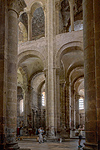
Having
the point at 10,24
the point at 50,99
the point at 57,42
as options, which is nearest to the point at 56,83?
the point at 50,99

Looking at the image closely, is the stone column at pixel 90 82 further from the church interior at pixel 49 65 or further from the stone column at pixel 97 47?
the stone column at pixel 97 47

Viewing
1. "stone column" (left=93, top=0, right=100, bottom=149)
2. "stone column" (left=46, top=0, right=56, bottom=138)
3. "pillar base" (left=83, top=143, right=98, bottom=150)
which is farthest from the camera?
"stone column" (left=46, top=0, right=56, bottom=138)

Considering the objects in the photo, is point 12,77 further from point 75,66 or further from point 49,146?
point 75,66

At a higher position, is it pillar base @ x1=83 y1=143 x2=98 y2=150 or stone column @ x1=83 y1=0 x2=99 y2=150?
stone column @ x1=83 y1=0 x2=99 y2=150

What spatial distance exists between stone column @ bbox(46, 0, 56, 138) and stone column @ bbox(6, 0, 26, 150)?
28.6ft

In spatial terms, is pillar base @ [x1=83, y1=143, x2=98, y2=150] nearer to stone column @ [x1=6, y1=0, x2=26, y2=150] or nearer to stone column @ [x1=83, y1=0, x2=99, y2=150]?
stone column @ [x1=83, y1=0, x2=99, y2=150]

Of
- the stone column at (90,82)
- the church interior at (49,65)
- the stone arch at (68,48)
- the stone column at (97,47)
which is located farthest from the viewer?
the stone arch at (68,48)

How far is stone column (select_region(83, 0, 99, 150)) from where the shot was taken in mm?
6641

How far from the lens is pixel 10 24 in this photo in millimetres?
8656

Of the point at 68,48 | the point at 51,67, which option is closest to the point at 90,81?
the point at 51,67

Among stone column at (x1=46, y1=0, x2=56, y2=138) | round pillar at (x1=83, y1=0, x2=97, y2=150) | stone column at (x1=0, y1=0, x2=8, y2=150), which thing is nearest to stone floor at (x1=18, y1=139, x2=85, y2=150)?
stone column at (x1=0, y1=0, x2=8, y2=150)

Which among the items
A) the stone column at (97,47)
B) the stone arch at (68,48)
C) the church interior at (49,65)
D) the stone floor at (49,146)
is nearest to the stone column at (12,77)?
the church interior at (49,65)

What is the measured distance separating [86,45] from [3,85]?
11.0 ft

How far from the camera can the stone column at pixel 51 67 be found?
656 inches
